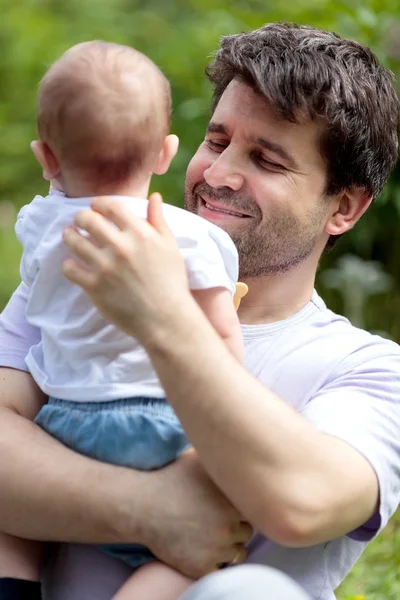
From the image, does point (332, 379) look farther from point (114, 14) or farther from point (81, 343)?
point (114, 14)

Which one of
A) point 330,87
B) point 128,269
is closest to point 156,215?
point 128,269

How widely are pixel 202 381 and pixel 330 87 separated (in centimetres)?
102

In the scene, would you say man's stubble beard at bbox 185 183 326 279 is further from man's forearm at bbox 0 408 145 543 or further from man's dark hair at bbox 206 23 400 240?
man's forearm at bbox 0 408 145 543

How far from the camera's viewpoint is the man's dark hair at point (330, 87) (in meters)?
2.40

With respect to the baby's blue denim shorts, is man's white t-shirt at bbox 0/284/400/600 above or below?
below

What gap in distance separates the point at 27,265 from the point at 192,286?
0.34 m

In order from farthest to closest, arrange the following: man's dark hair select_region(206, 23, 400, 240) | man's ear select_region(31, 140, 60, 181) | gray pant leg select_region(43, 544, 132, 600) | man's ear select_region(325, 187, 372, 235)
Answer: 1. man's ear select_region(325, 187, 372, 235)
2. man's dark hair select_region(206, 23, 400, 240)
3. gray pant leg select_region(43, 544, 132, 600)
4. man's ear select_region(31, 140, 60, 181)

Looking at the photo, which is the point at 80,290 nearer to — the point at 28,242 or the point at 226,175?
the point at 28,242

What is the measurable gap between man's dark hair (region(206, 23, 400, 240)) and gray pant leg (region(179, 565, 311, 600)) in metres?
1.17

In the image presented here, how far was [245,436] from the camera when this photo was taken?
1711 millimetres

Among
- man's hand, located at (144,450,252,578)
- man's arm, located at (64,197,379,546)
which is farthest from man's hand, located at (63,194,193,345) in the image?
man's hand, located at (144,450,252,578)

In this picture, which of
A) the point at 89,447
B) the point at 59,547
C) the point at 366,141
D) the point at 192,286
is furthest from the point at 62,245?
the point at 366,141

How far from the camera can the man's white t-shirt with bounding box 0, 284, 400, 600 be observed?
1950 millimetres

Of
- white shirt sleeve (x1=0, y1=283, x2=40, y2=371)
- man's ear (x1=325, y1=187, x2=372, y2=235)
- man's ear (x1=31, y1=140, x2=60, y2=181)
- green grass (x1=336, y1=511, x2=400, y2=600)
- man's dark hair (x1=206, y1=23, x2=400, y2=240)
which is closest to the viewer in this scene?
man's ear (x1=31, y1=140, x2=60, y2=181)
